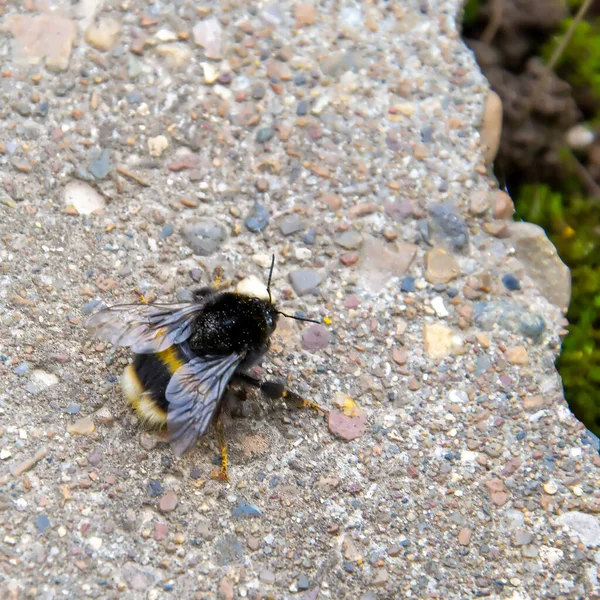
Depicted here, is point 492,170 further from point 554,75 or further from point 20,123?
point 20,123

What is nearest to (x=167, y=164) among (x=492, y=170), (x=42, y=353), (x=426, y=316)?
(x=42, y=353)

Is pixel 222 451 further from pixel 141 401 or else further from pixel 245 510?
pixel 141 401

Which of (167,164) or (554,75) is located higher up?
(554,75)

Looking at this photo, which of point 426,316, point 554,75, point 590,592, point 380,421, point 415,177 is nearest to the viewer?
point 590,592

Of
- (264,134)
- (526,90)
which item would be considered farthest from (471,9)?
(264,134)

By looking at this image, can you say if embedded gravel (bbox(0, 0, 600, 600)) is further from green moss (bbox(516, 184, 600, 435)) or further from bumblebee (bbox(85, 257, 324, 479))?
green moss (bbox(516, 184, 600, 435))

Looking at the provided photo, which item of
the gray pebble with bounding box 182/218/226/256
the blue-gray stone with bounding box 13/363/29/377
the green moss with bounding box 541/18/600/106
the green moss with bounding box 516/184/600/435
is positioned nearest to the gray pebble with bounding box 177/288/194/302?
the gray pebble with bounding box 182/218/226/256

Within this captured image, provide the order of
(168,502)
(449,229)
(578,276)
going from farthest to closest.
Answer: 1. (578,276)
2. (449,229)
3. (168,502)
